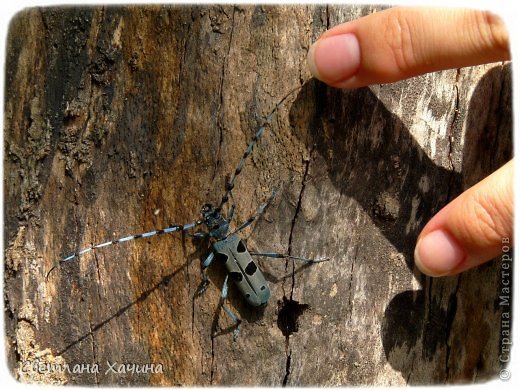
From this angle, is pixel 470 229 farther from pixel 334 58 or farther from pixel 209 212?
pixel 209 212

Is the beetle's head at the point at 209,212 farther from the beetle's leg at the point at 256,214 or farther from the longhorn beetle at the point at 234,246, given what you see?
the beetle's leg at the point at 256,214

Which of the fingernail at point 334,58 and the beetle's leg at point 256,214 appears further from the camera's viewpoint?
the beetle's leg at point 256,214

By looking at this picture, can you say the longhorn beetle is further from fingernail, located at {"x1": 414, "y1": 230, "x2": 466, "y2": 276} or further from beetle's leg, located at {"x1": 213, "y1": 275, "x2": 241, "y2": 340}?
fingernail, located at {"x1": 414, "y1": 230, "x2": 466, "y2": 276}

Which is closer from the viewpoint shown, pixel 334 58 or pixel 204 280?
pixel 334 58

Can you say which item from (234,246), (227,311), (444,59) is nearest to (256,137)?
(234,246)

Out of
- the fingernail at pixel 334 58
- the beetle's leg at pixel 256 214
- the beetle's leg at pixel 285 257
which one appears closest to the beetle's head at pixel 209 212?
the beetle's leg at pixel 256 214

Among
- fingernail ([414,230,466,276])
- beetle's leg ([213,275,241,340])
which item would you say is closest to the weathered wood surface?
beetle's leg ([213,275,241,340])

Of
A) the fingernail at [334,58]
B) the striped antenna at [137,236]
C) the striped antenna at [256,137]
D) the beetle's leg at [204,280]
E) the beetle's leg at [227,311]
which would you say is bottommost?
the beetle's leg at [227,311]

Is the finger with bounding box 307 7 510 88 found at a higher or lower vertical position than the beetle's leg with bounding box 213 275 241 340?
higher
